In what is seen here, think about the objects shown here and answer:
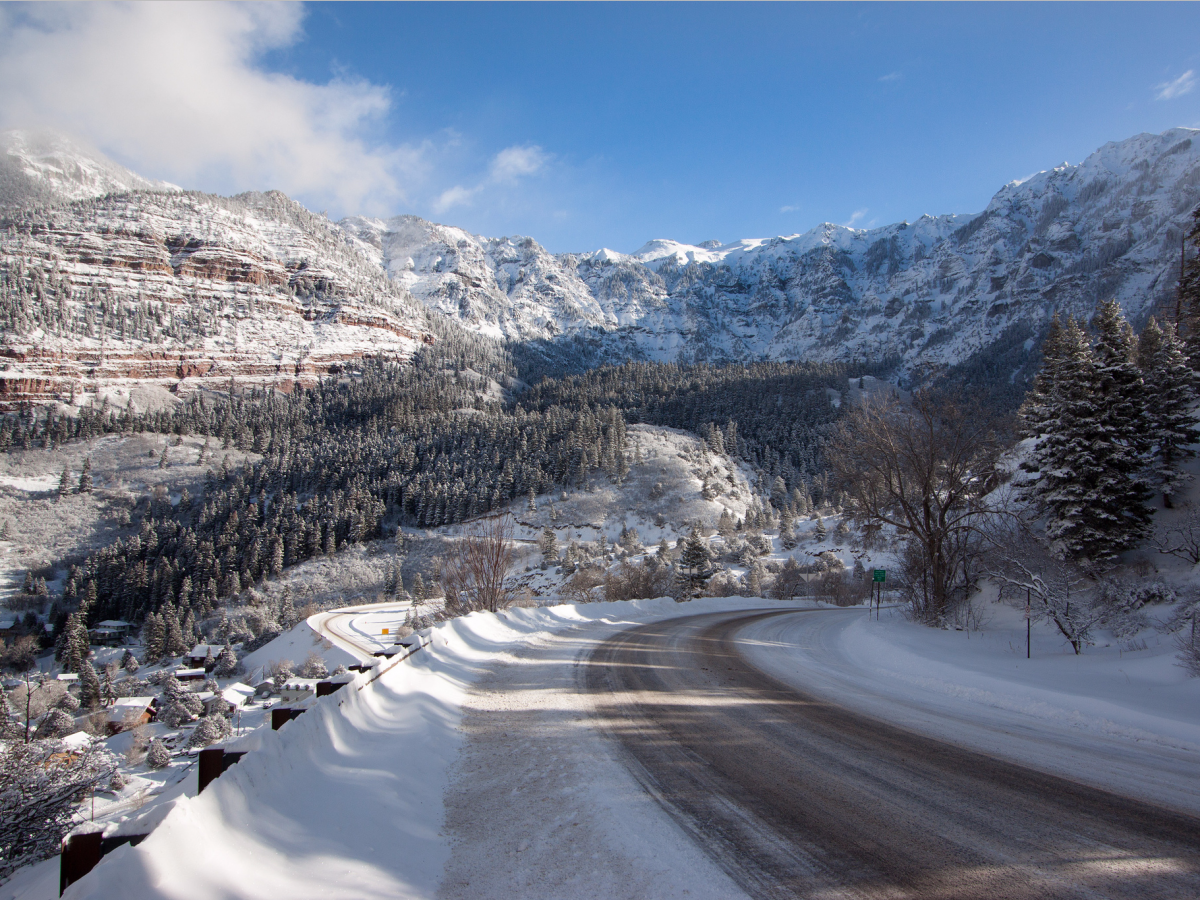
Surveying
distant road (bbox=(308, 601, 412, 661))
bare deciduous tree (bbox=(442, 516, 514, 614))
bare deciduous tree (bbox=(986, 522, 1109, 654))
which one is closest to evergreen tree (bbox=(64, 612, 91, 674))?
distant road (bbox=(308, 601, 412, 661))

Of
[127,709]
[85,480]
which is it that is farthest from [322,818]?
[85,480]

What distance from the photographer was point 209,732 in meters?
24.4

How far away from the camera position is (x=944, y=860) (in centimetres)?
362

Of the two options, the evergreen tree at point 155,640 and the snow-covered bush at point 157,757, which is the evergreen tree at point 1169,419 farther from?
the evergreen tree at point 155,640

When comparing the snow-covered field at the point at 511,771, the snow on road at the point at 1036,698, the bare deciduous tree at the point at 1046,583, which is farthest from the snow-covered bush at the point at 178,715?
the bare deciduous tree at the point at 1046,583

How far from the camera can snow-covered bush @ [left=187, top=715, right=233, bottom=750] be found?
948 inches

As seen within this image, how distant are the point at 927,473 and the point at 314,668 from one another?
138 feet

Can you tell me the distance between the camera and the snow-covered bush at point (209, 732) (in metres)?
24.1

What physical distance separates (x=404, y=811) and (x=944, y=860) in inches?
159

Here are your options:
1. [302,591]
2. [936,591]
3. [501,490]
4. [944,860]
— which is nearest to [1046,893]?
[944,860]

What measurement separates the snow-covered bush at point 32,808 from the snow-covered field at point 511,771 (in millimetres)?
1570

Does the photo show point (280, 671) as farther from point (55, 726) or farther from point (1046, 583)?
point (1046, 583)

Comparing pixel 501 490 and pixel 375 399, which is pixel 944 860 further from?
pixel 375 399

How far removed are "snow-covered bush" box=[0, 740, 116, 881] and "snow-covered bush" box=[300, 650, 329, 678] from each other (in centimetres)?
3502
